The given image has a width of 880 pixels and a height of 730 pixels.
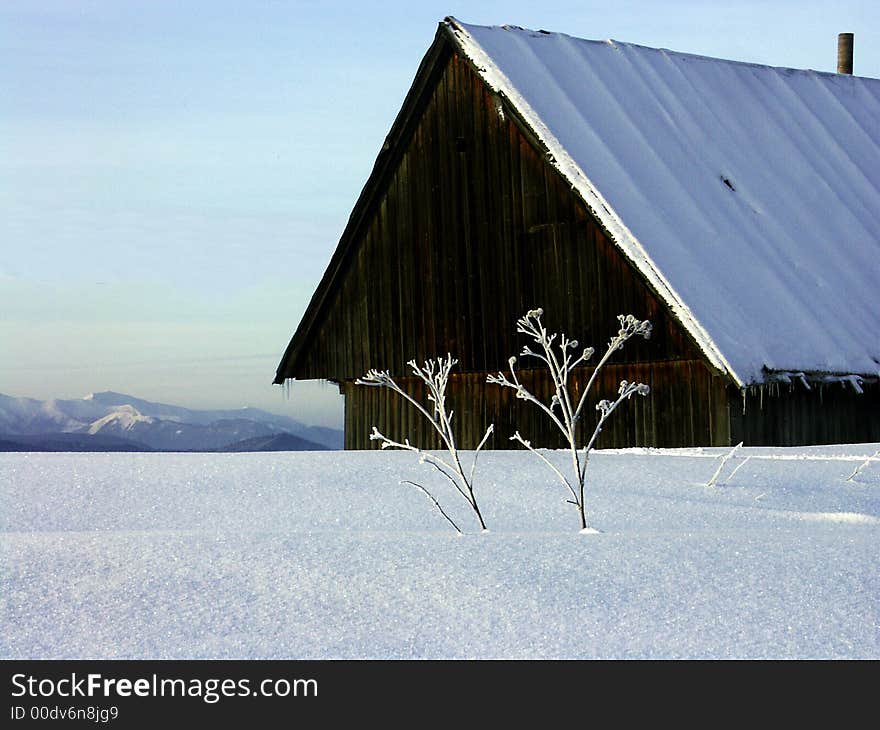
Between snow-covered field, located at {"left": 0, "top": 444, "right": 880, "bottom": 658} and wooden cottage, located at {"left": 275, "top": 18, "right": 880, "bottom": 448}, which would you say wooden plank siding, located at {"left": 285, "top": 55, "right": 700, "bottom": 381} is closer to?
wooden cottage, located at {"left": 275, "top": 18, "right": 880, "bottom": 448}

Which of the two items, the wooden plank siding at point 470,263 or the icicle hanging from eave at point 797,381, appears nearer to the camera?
the icicle hanging from eave at point 797,381

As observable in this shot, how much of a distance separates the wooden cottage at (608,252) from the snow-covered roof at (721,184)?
0.04 m

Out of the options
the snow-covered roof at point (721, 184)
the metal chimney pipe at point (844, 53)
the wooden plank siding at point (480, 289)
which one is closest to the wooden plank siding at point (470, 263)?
the wooden plank siding at point (480, 289)

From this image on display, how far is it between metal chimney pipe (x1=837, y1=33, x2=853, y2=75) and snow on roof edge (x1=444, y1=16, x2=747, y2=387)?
1128 cm

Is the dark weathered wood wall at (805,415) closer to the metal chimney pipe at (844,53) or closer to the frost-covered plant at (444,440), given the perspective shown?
the frost-covered plant at (444,440)

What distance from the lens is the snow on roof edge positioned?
1475 centimetres

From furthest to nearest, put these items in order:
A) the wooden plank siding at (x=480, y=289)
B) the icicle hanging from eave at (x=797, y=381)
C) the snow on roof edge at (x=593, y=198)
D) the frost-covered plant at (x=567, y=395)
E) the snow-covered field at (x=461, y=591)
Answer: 1. the wooden plank siding at (x=480, y=289)
2. the icicle hanging from eave at (x=797, y=381)
3. the snow on roof edge at (x=593, y=198)
4. the frost-covered plant at (x=567, y=395)
5. the snow-covered field at (x=461, y=591)

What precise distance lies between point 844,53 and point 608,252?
1236cm

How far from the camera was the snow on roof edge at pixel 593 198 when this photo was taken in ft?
48.4

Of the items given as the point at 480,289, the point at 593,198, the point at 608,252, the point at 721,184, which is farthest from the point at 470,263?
the point at 721,184

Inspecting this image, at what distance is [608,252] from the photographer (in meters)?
16.2

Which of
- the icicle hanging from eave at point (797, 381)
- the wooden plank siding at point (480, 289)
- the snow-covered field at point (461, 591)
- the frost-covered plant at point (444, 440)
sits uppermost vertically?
the wooden plank siding at point (480, 289)

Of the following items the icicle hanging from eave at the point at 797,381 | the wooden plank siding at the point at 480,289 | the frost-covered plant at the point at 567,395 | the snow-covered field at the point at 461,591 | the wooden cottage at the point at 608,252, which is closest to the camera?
the snow-covered field at the point at 461,591

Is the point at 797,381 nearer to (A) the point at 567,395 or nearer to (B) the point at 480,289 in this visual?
(B) the point at 480,289
